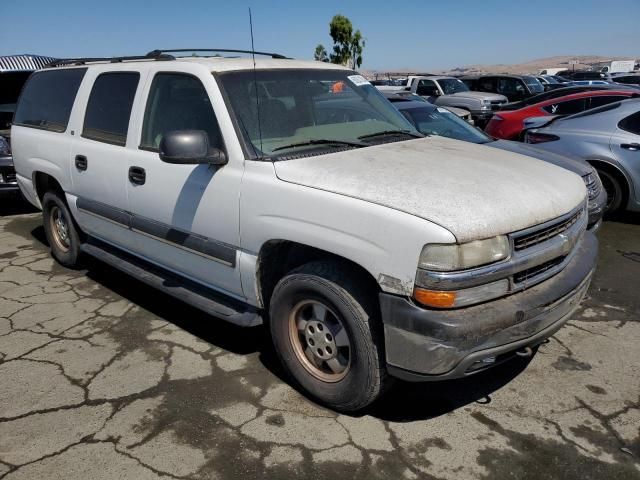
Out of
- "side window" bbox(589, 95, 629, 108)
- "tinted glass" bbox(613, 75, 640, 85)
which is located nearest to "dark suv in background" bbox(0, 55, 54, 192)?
"side window" bbox(589, 95, 629, 108)

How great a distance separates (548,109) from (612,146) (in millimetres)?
4082

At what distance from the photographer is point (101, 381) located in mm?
3254

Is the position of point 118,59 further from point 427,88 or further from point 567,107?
point 427,88

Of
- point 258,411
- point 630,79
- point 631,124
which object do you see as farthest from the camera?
point 630,79

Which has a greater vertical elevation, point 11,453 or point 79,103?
point 79,103

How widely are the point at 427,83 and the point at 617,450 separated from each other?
53.3 ft

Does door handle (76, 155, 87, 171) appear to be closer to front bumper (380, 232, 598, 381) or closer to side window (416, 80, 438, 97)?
front bumper (380, 232, 598, 381)

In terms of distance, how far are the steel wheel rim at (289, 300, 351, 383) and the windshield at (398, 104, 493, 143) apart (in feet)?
13.1

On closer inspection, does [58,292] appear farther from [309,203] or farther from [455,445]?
[455,445]

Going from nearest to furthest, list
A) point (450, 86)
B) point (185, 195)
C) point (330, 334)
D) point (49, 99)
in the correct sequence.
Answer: point (330, 334) < point (185, 195) < point (49, 99) < point (450, 86)

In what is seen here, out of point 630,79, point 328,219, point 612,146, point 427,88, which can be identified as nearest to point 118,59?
point 328,219

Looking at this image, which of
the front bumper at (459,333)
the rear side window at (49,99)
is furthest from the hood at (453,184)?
the rear side window at (49,99)

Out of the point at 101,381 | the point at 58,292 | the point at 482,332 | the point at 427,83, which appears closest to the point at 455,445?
the point at 482,332

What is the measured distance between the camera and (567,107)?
1000 centimetres
